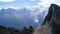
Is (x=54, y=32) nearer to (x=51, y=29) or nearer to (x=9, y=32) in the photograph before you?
(x=51, y=29)

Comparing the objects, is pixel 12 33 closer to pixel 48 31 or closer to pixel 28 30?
pixel 28 30

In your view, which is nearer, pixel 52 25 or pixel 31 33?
pixel 52 25

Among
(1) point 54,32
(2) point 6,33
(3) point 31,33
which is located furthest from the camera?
(3) point 31,33

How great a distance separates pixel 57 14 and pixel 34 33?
104 feet

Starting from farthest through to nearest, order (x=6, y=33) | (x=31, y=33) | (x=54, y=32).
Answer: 1. (x=31, y=33)
2. (x=6, y=33)
3. (x=54, y=32)

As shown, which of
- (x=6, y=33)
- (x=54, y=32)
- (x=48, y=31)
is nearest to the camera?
(x=54, y=32)

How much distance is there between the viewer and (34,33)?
173125 millimetres

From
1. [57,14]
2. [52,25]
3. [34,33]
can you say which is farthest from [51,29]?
[34,33]

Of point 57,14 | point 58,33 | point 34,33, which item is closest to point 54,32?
point 58,33

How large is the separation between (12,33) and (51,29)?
38492mm

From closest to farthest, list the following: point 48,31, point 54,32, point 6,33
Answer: point 54,32 → point 48,31 → point 6,33

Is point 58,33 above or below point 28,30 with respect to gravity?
above

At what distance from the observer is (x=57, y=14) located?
14788 cm

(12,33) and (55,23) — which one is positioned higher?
(55,23)
